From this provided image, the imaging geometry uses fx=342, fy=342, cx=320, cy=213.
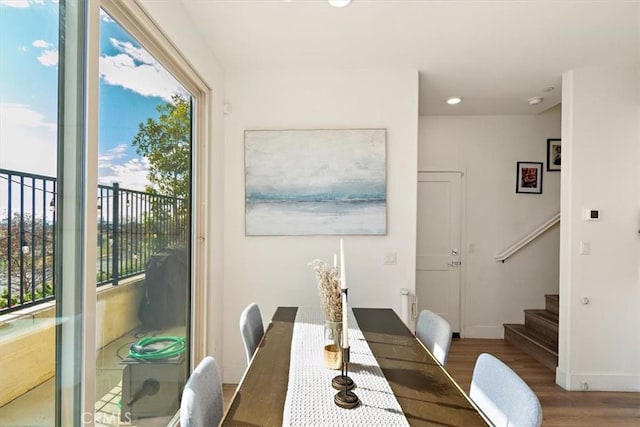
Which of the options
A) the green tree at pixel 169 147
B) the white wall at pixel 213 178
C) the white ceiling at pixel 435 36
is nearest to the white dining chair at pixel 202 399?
the green tree at pixel 169 147

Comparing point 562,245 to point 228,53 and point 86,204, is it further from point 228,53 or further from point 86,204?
point 86,204

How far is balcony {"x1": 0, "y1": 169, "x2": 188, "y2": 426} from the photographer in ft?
3.32

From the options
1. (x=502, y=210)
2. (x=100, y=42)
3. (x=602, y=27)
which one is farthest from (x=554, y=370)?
(x=100, y=42)

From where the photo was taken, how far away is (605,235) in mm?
2861

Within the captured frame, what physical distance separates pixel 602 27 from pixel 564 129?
0.91m

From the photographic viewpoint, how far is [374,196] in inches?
113

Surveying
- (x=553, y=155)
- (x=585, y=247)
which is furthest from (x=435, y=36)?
(x=553, y=155)

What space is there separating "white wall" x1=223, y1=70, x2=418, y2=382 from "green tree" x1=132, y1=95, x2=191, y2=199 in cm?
56

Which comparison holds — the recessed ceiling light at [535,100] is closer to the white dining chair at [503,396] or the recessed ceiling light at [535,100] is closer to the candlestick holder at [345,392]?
the white dining chair at [503,396]

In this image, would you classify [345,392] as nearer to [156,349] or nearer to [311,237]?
[156,349]

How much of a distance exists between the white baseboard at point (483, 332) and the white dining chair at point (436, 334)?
8.20 ft

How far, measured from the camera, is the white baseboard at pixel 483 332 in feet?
13.5

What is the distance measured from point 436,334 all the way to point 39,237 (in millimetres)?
1776

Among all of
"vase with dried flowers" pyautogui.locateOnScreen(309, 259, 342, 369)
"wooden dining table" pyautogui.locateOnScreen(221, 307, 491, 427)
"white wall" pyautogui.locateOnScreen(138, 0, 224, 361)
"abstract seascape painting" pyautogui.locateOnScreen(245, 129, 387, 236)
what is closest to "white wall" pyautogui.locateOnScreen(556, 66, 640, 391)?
"abstract seascape painting" pyautogui.locateOnScreen(245, 129, 387, 236)
